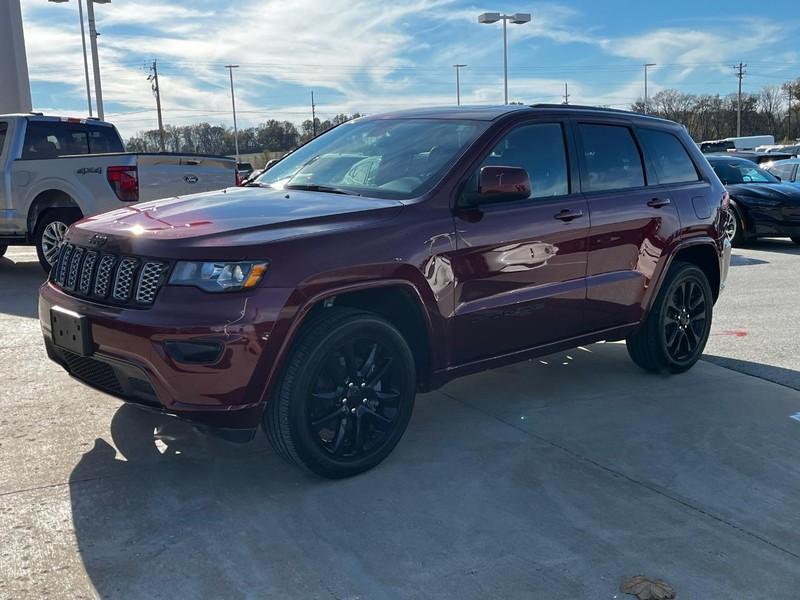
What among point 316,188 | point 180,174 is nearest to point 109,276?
point 316,188

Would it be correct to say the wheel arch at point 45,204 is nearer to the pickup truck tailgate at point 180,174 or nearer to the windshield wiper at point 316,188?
the pickup truck tailgate at point 180,174

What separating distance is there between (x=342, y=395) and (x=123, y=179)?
604 cm

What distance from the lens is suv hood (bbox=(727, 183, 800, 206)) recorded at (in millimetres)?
12766

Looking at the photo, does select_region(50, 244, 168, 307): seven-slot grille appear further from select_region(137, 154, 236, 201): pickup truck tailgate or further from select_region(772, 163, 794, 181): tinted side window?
select_region(772, 163, 794, 181): tinted side window

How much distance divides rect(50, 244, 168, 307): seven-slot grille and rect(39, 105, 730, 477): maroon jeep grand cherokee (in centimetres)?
1

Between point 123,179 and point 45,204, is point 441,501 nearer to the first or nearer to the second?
point 123,179

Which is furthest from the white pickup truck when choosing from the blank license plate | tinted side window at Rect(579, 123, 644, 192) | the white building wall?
the white building wall

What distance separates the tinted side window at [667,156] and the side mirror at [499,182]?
1.76 m

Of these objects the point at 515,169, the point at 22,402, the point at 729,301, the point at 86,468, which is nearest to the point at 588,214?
the point at 515,169

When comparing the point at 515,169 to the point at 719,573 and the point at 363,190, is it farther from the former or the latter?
the point at 719,573

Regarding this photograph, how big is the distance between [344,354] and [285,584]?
3.69 feet

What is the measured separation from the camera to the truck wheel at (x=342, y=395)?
11.3ft

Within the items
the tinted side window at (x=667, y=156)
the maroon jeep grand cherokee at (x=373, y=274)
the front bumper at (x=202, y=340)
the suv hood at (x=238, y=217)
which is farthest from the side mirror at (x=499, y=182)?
the tinted side window at (x=667, y=156)

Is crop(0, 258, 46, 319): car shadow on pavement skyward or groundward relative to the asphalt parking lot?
skyward
